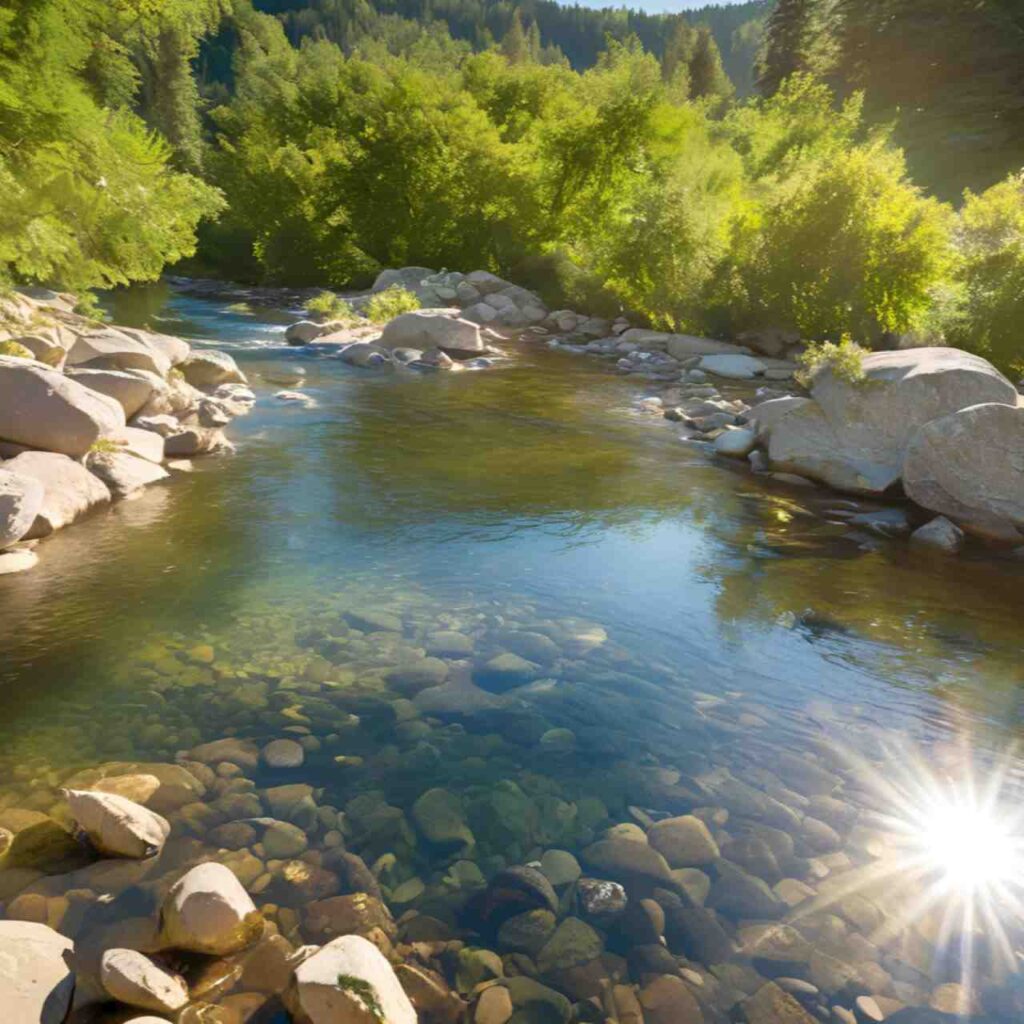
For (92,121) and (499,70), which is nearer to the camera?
(92,121)

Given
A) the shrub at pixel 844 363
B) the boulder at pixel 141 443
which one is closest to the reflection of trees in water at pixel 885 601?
the shrub at pixel 844 363

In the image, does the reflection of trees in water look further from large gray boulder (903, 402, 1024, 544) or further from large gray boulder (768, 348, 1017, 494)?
large gray boulder (768, 348, 1017, 494)

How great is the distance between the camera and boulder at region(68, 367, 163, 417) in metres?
11.5

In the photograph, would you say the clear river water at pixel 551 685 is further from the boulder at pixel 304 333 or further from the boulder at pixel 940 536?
the boulder at pixel 304 333

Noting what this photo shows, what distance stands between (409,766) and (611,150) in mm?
33478

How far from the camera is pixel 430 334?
21.3 m

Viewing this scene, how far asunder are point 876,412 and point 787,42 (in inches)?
2301

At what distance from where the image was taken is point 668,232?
23984mm

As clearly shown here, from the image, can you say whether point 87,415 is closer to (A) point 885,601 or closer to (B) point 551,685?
(B) point 551,685

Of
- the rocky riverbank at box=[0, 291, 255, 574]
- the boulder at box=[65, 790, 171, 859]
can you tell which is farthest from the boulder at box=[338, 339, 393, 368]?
the boulder at box=[65, 790, 171, 859]

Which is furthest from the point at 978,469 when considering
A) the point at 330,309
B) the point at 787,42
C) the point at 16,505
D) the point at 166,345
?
the point at 787,42

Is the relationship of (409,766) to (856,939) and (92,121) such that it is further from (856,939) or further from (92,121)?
(92,121)

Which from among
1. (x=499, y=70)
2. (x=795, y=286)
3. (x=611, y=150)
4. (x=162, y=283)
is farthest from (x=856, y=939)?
(x=499, y=70)

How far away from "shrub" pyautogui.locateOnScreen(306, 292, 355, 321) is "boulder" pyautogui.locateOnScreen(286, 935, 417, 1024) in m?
24.1
